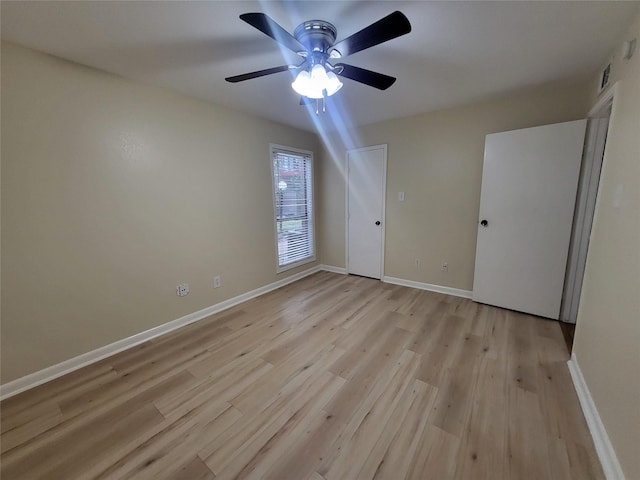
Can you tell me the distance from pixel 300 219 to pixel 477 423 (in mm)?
3207

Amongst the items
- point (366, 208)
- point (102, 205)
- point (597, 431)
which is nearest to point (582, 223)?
point (597, 431)

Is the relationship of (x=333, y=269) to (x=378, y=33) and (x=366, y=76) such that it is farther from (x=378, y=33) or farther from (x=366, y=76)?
(x=378, y=33)

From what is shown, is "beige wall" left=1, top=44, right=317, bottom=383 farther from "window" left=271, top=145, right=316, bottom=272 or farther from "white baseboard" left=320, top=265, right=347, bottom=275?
"white baseboard" left=320, top=265, right=347, bottom=275

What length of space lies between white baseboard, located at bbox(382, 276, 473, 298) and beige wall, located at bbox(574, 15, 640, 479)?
4.58ft

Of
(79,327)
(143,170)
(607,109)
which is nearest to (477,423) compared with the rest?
(607,109)

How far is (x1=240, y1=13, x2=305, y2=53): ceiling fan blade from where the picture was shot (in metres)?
1.09

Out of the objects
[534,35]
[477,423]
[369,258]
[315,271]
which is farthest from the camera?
[315,271]

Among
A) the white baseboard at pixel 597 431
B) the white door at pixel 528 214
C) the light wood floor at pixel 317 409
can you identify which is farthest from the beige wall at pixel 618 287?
the white door at pixel 528 214

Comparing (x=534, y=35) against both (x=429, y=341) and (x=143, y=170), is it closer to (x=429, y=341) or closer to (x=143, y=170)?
(x=429, y=341)

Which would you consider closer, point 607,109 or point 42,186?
point 42,186

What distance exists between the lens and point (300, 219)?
4.07m

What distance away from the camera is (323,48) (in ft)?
5.09

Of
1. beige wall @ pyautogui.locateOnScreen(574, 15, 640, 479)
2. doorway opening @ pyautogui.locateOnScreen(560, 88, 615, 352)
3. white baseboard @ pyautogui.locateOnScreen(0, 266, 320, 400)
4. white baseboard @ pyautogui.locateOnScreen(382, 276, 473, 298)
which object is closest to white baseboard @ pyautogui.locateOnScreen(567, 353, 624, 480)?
beige wall @ pyautogui.locateOnScreen(574, 15, 640, 479)

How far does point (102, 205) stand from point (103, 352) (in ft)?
4.11
